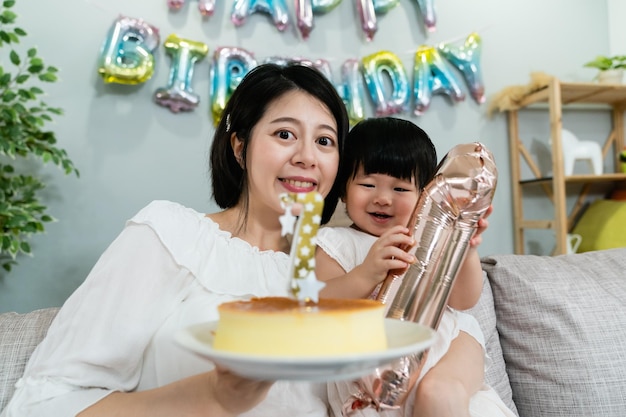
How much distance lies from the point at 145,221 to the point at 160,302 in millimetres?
150

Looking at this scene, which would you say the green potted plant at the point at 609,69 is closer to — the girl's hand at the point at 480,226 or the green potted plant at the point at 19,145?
the girl's hand at the point at 480,226

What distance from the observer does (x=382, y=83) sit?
2.50 m

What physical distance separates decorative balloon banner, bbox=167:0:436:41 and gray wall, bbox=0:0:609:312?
0.15 ft

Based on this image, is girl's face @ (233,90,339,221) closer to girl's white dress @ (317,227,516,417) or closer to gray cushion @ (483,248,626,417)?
girl's white dress @ (317,227,516,417)

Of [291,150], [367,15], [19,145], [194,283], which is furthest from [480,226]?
[367,15]

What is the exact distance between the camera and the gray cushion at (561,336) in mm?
1441

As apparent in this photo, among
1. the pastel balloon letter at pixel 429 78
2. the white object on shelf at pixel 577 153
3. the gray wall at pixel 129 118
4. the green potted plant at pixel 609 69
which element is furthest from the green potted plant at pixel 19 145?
the green potted plant at pixel 609 69

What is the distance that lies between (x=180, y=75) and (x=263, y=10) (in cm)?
48

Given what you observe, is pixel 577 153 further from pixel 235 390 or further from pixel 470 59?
pixel 235 390

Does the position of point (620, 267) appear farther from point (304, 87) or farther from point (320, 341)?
point (320, 341)

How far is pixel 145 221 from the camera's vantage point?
99 centimetres

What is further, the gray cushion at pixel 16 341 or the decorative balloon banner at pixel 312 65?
the decorative balloon banner at pixel 312 65

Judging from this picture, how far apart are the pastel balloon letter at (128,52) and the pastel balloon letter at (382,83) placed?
93cm

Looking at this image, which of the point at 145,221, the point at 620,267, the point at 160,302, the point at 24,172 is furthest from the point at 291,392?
the point at 24,172
